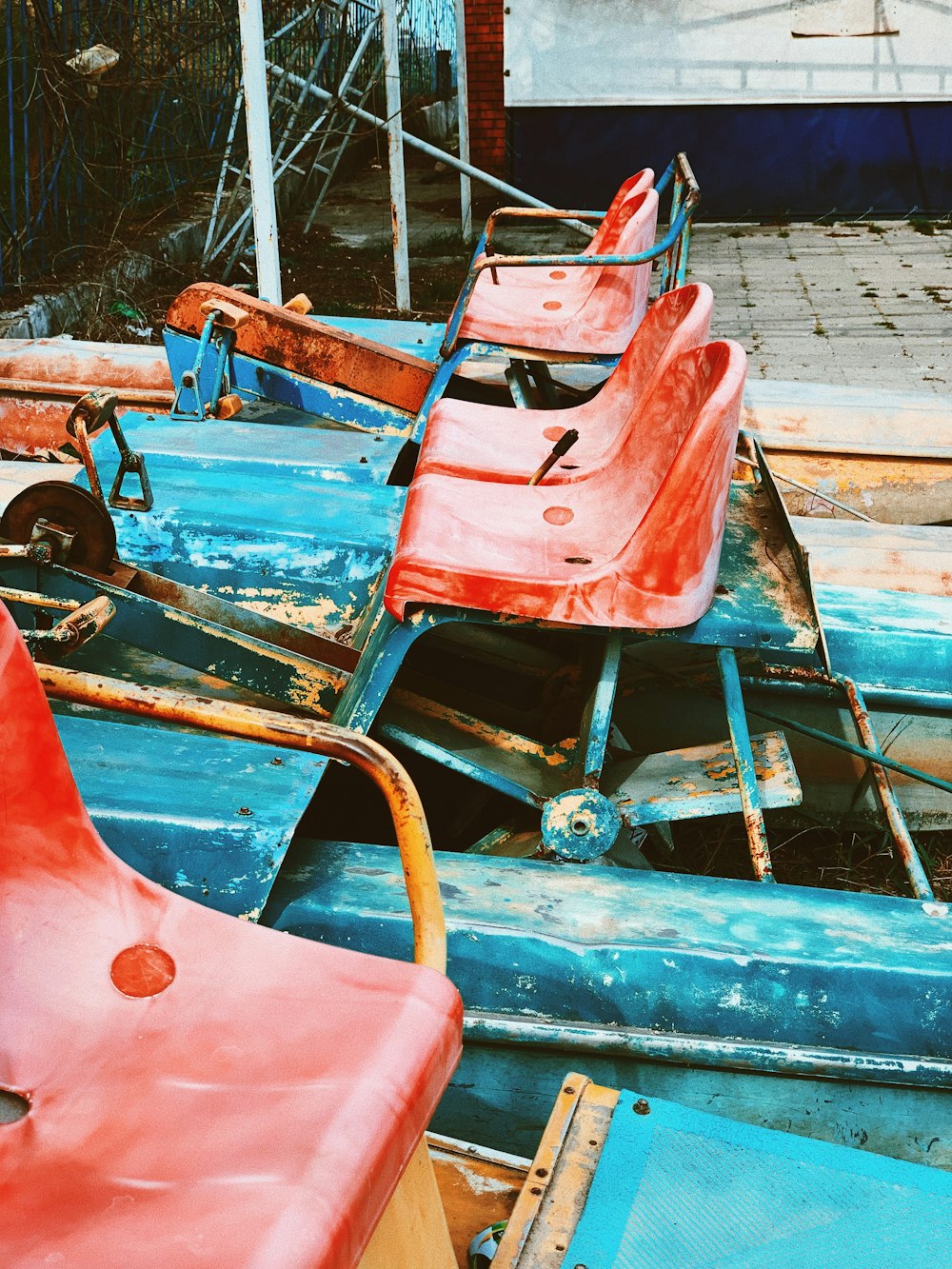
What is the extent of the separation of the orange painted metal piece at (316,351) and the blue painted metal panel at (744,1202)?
2639 millimetres

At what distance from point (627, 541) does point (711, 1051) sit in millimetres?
893

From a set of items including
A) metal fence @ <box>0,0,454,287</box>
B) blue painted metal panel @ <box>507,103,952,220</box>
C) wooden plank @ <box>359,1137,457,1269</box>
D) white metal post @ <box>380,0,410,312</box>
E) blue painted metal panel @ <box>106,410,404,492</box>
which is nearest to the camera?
wooden plank @ <box>359,1137,457,1269</box>

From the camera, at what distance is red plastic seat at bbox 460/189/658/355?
386 cm

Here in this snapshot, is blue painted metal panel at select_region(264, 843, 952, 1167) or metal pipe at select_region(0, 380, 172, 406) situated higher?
metal pipe at select_region(0, 380, 172, 406)

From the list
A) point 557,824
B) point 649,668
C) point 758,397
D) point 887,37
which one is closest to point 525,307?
point 758,397

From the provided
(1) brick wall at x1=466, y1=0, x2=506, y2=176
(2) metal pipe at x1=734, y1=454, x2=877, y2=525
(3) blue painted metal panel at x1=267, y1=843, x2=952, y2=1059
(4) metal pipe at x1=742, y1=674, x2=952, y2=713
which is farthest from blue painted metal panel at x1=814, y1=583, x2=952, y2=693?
(1) brick wall at x1=466, y1=0, x2=506, y2=176

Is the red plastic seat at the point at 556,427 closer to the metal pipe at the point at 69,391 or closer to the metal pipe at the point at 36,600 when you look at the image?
the metal pipe at the point at 36,600

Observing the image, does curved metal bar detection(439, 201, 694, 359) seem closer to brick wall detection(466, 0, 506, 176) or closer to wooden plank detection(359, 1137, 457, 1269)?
wooden plank detection(359, 1137, 457, 1269)

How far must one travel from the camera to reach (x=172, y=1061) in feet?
4.36

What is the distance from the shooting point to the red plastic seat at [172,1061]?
111cm

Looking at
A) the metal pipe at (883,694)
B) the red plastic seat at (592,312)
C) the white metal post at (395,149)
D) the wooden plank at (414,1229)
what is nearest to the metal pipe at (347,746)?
the wooden plank at (414,1229)

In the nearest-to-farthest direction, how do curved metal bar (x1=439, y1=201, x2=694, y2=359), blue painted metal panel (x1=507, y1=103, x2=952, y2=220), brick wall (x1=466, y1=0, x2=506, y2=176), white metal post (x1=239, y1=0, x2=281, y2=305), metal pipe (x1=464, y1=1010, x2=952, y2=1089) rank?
metal pipe (x1=464, y1=1010, x2=952, y2=1089) < curved metal bar (x1=439, y1=201, x2=694, y2=359) < white metal post (x1=239, y1=0, x2=281, y2=305) < blue painted metal panel (x1=507, y1=103, x2=952, y2=220) < brick wall (x1=466, y1=0, x2=506, y2=176)

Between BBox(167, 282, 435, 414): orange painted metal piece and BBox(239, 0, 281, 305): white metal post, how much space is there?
753 mm

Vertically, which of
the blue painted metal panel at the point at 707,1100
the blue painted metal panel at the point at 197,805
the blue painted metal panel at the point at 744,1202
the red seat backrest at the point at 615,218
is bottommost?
the blue painted metal panel at the point at 707,1100
